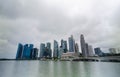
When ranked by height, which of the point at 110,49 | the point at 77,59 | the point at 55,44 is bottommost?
the point at 77,59

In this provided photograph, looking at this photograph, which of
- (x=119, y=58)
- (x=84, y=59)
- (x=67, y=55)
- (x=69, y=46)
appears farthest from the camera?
(x=69, y=46)

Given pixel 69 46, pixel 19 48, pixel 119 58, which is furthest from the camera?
pixel 69 46

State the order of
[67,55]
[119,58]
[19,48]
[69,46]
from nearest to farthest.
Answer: [119,58] → [67,55] → [19,48] → [69,46]

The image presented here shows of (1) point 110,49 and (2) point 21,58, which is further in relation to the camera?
(2) point 21,58

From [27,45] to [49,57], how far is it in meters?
31.3

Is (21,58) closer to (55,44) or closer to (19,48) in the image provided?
(19,48)

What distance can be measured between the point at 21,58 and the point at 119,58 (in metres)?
109

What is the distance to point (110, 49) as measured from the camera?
114 m

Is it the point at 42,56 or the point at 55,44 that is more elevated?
the point at 55,44

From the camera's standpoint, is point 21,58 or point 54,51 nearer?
point 21,58

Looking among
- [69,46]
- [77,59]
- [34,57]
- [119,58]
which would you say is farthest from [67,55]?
[119,58]

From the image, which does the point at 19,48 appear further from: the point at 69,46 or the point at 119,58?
the point at 119,58

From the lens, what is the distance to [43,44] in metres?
162

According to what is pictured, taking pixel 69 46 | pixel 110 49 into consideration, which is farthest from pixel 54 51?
pixel 110 49
